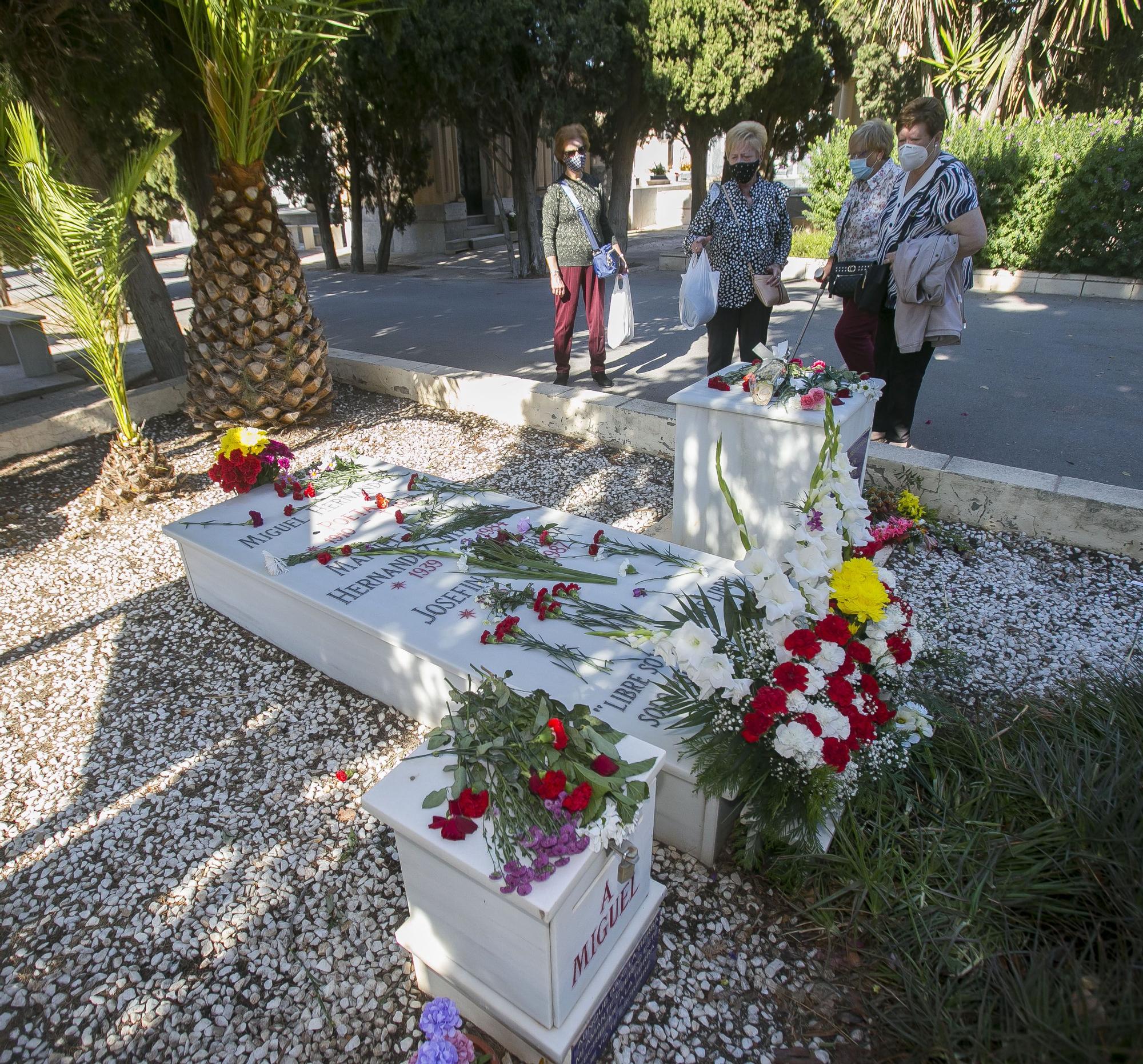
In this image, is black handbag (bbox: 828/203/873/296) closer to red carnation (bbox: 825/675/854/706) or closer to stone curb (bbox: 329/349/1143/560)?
stone curb (bbox: 329/349/1143/560)

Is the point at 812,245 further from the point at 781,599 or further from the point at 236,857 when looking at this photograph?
the point at 236,857

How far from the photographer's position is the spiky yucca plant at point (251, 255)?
435 centimetres

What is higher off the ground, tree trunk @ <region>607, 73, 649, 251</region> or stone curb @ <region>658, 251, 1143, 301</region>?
tree trunk @ <region>607, 73, 649, 251</region>

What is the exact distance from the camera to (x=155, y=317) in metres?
6.28

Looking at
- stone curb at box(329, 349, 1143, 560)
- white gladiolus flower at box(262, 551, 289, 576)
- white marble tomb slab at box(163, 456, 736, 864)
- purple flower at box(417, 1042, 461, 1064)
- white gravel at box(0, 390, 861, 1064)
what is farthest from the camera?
stone curb at box(329, 349, 1143, 560)

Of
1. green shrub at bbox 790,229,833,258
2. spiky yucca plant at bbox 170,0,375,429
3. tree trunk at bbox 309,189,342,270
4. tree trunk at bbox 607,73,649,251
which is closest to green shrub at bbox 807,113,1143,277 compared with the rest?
green shrub at bbox 790,229,833,258

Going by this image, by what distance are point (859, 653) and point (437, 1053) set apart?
48.0 inches

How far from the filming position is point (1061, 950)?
1.63 metres

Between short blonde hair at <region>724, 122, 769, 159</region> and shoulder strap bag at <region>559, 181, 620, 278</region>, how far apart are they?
1.24 metres

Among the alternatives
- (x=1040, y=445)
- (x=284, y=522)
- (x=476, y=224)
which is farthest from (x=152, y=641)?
(x=476, y=224)

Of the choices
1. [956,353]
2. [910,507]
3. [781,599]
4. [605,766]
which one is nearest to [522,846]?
[605,766]

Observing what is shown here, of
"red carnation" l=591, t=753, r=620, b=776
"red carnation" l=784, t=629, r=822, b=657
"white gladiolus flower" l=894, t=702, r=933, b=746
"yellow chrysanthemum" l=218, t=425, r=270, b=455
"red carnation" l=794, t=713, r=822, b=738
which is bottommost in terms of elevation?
"white gladiolus flower" l=894, t=702, r=933, b=746

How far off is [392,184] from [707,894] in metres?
14.1

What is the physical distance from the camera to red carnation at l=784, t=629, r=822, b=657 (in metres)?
1.70
